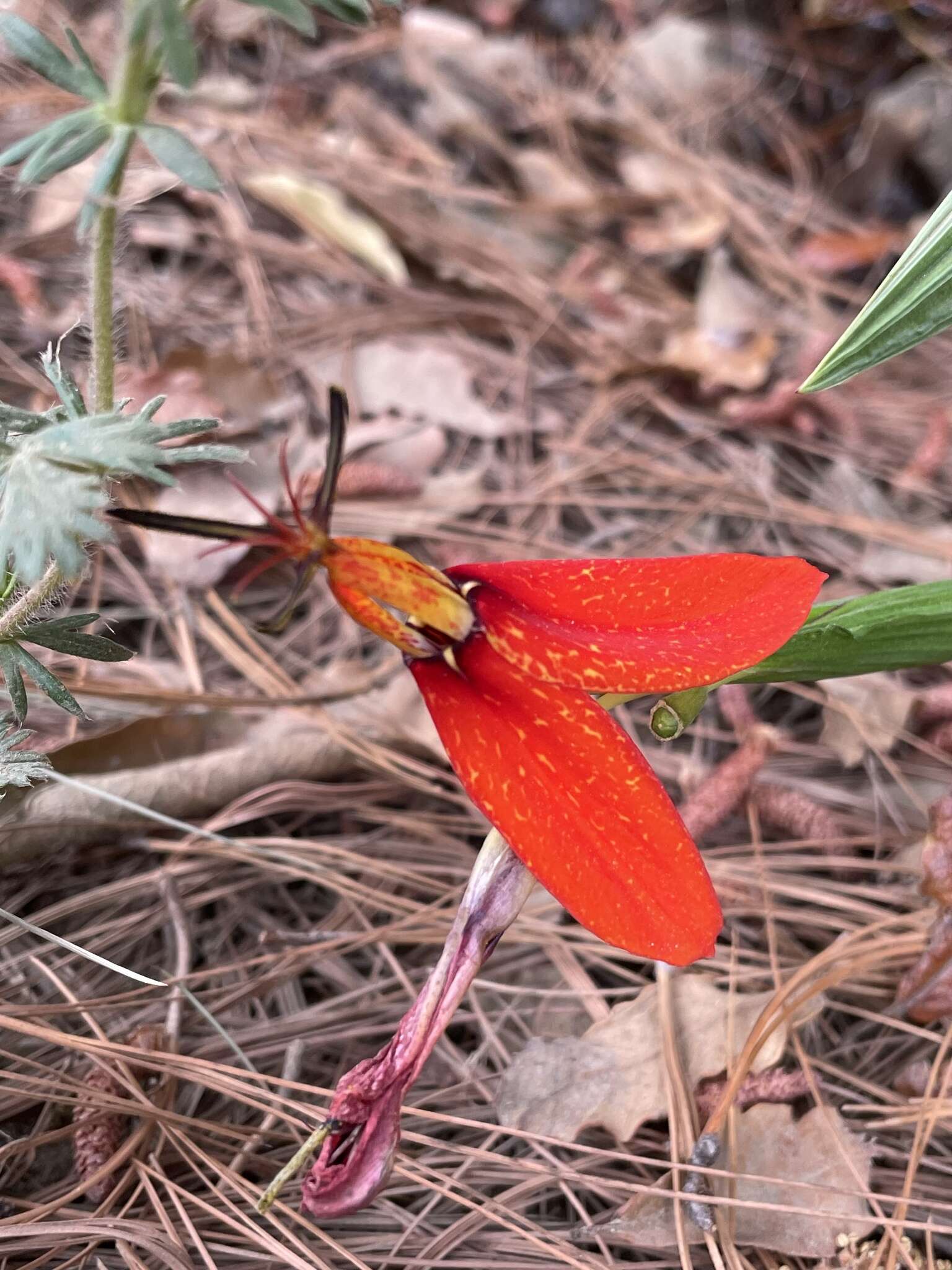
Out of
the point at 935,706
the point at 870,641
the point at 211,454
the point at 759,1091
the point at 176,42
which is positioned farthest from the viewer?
the point at 935,706

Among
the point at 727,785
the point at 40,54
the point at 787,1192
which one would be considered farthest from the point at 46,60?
the point at 787,1192

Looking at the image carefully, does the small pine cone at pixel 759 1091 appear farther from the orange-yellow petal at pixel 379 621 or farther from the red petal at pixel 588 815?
the orange-yellow petal at pixel 379 621

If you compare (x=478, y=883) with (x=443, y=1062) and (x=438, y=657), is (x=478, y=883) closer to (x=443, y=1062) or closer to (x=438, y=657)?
(x=438, y=657)

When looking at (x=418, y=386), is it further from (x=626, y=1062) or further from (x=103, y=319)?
(x=626, y=1062)

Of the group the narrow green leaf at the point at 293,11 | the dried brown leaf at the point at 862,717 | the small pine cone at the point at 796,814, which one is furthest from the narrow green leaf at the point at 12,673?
the dried brown leaf at the point at 862,717

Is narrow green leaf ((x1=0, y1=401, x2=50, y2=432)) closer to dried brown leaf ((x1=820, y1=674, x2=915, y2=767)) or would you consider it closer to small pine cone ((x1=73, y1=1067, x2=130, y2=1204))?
small pine cone ((x1=73, y1=1067, x2=130, y2=1204))

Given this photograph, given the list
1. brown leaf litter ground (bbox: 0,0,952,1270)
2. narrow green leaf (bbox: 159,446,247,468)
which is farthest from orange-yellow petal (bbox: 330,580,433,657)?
brown leaf litter ground (bbox: 0,0,952,1270)
